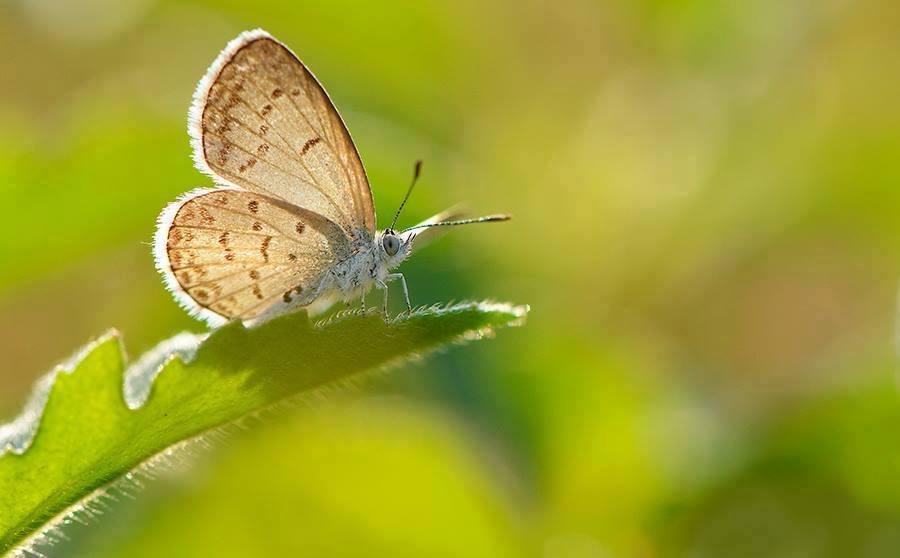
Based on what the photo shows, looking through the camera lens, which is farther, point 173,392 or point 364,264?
point 364,264

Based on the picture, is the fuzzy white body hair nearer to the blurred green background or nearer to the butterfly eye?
the butterfly eye

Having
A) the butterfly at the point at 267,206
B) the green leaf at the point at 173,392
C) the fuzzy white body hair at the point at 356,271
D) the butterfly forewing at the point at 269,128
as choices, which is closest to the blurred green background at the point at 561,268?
the fuzzy white body hair at the point at 356,271

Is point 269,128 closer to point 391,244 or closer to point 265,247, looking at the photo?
point 265,247

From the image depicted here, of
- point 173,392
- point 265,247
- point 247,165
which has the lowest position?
point 173,392

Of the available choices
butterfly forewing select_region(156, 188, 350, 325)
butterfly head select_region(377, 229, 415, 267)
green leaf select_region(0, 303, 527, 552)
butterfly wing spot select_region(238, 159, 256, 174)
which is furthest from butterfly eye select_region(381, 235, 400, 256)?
green leaf select_region(0, 303, 527, 552)

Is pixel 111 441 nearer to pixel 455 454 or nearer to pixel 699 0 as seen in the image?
pixel 455 454

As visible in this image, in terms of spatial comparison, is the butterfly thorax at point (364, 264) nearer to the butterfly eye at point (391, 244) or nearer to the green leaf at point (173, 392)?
the butterfly eye at point (391, 244)

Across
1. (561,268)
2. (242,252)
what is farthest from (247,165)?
(561,268)

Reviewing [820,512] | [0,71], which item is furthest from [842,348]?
[0,71]
